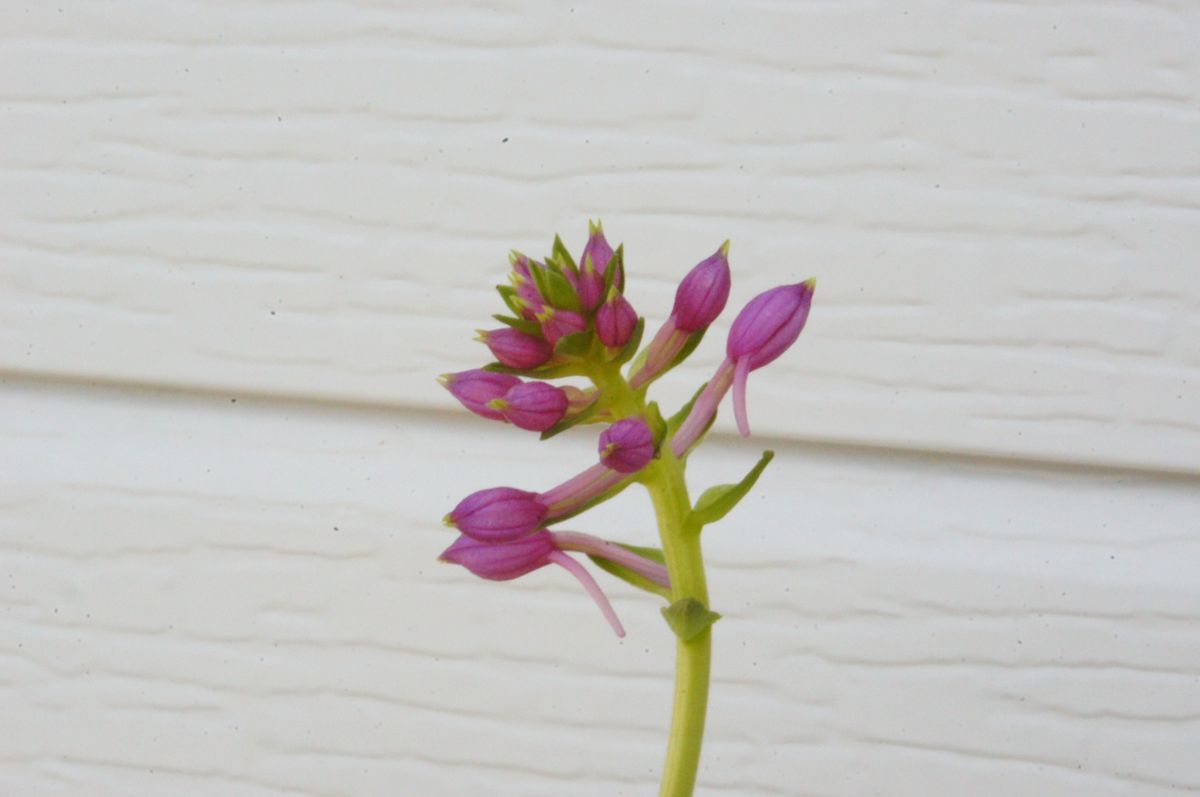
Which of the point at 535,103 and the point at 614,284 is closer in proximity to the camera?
the point at 614,284

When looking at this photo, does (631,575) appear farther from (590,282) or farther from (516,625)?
(516,625)

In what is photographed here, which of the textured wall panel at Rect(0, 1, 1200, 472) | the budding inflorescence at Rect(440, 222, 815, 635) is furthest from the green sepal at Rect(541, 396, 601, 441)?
the textured wall panel at Rect(0, 1, 1200, 472)

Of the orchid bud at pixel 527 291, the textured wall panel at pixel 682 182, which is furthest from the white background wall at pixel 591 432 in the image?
the orchid bud at pixel 527 291

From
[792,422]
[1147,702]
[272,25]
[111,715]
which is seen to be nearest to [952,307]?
[792,422]

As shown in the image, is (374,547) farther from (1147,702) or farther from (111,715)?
(1147,702)

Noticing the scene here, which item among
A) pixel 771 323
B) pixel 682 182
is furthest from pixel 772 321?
pixel 682 182

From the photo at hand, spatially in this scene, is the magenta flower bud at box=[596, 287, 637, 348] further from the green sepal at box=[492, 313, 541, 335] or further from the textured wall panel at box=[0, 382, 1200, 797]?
the textured wall panel at box=[0, 382, 1200, 797]
